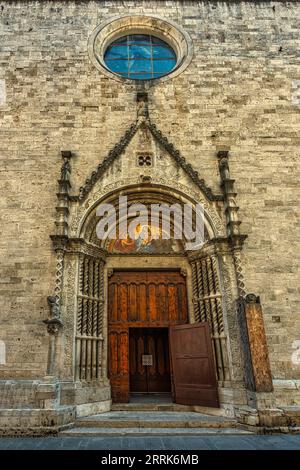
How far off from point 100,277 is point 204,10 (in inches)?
377

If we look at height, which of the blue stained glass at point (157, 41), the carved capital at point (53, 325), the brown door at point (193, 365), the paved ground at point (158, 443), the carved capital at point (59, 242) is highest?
the blue stained glass at point (157, 41)

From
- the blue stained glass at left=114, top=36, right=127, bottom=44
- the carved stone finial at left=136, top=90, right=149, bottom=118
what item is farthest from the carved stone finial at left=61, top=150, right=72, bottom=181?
the blue stained glass at left=114, top=36, right=127, bottom=44

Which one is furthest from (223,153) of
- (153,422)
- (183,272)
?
(153,422)

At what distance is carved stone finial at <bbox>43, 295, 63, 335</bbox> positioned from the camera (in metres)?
6.23

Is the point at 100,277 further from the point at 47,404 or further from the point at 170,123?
the point at 170,123

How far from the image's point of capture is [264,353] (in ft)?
19.8

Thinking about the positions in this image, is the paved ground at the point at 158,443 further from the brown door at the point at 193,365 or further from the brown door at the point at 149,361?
the brown door at the point at 149,361

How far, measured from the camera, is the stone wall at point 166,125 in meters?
6.99

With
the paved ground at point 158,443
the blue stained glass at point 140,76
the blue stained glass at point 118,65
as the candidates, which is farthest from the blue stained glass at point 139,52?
the paved ground at point 158,443

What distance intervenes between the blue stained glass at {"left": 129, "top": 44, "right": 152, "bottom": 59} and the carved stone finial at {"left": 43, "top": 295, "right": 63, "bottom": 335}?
8563 millimetres

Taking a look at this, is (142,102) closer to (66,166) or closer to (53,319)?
(66,166)

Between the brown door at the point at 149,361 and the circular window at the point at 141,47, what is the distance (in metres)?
7.90

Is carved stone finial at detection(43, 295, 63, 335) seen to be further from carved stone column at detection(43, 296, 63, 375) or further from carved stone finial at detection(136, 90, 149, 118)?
carved stone finial at detection(136, 90, 149, 118)
